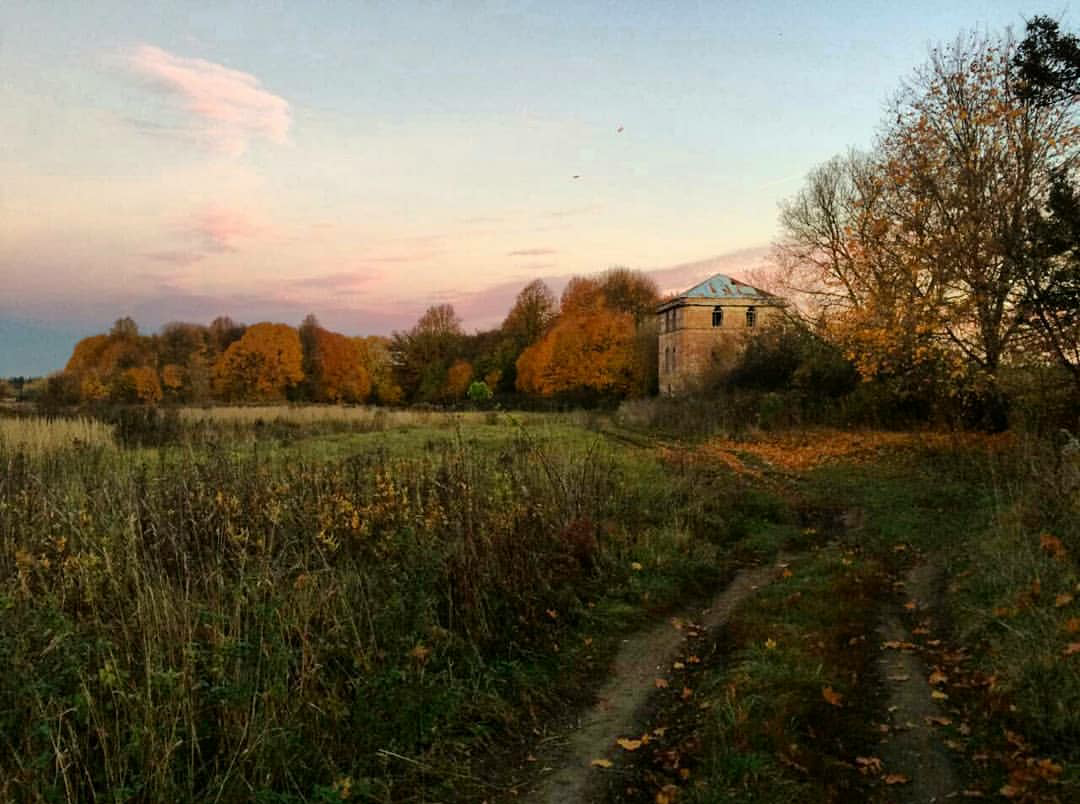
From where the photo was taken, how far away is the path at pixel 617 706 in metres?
5.18

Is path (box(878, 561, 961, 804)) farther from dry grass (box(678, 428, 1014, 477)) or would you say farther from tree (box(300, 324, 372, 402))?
tree (box(300, 324, 372, 402))

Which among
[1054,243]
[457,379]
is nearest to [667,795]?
[1054,243]

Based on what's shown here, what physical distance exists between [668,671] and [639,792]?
2222 millimetres

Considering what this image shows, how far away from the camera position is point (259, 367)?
249 ft

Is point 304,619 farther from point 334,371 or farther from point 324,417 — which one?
point 334,371

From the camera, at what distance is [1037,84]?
52.3ft

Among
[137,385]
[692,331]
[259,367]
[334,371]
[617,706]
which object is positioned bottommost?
[617,706]

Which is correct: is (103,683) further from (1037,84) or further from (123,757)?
(1037,84)

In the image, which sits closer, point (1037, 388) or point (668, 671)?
point (668, 671)

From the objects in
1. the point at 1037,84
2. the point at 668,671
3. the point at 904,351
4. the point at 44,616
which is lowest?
the point at 668,671

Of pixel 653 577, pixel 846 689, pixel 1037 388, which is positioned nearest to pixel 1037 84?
pixel 1037 388

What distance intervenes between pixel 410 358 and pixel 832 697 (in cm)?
8729

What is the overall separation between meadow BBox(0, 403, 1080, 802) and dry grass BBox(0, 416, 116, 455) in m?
5.83

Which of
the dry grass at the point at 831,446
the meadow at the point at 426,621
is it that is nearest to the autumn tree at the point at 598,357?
the dry grass at the point at 831,446
